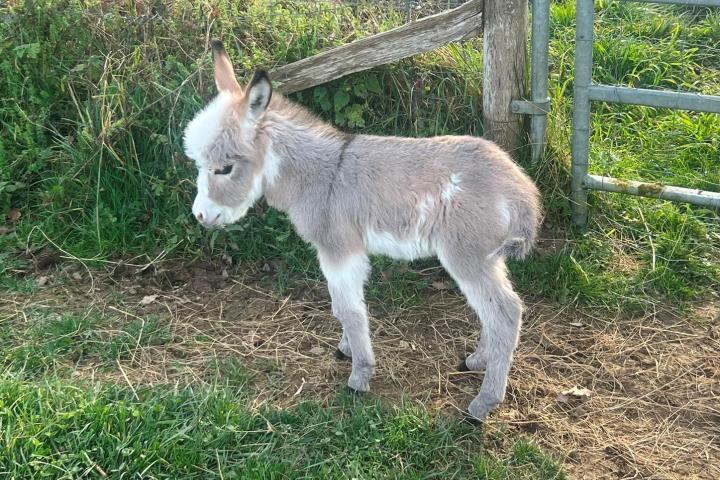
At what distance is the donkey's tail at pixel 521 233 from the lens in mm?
3137

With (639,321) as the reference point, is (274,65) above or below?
above

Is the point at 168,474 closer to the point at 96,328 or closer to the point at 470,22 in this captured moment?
the point at 96,328

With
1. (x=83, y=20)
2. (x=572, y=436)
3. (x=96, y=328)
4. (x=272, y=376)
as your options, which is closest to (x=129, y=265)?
(x=96, y=328)

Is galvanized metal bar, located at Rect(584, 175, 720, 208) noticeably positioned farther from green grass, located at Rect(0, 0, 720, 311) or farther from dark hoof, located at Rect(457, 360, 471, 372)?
dark hoof, located at Rect(457, 360, 471, 372)

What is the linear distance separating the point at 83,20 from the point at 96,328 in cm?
224

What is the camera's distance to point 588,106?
14.2 ft

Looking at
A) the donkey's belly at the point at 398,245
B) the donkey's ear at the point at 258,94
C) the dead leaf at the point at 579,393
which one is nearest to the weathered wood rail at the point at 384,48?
the donkey's ear at the point at 258,94

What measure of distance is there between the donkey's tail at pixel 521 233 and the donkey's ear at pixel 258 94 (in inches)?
49.3

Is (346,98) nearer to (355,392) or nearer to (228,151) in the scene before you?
(228,151)

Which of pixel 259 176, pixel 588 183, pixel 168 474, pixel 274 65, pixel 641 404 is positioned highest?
pixel 274 65

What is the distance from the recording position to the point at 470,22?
14.1ft

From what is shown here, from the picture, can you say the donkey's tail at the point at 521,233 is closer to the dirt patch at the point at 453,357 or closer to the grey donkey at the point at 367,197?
the grey donkey at the point at 367,197

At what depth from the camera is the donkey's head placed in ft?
11.0

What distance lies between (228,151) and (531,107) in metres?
1.99
